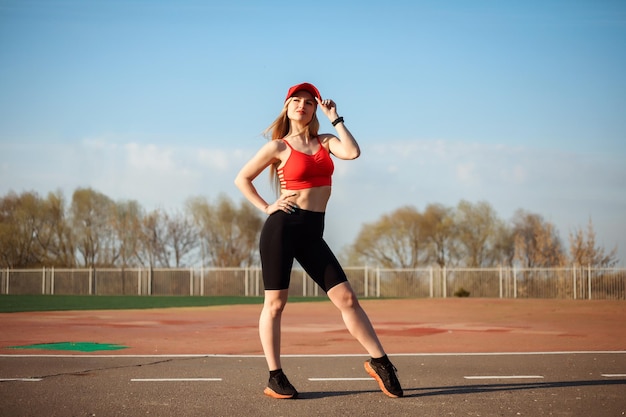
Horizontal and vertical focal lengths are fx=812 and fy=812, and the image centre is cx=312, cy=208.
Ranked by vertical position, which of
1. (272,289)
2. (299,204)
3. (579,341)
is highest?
(299,204)

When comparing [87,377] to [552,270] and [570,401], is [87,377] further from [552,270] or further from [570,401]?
[552,270]

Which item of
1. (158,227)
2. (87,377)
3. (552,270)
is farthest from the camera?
(158,227)

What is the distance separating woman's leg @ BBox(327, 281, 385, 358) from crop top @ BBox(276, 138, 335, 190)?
2.47 feet

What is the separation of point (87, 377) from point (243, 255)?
51.6 metres

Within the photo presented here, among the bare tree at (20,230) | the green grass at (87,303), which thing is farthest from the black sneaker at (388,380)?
the bare tree at (20,230)

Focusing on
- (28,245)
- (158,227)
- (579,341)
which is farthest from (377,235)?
(579,341)

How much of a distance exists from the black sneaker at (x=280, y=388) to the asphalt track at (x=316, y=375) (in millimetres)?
81

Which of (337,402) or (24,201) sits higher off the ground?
(24,201)

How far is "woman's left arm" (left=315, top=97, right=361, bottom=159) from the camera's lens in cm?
581

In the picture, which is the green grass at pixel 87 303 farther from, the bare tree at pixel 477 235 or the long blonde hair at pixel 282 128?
the bare tree at pixel 477 235

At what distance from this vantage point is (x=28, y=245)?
177 feet

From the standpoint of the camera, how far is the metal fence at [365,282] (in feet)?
135

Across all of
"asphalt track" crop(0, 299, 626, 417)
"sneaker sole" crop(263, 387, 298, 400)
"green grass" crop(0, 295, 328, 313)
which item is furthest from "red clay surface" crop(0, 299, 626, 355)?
"green grass" crop(0, 295, 328, 313)

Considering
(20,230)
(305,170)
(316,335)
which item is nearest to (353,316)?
(305,170)
